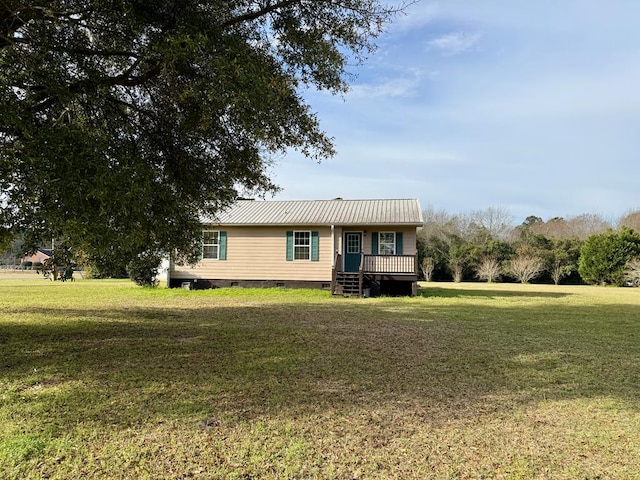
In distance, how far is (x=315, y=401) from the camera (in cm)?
423

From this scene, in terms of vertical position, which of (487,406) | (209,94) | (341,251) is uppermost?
(209,94)

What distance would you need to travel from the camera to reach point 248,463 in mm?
2920

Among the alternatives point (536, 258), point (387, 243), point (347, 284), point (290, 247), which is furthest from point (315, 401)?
point (536, 258)

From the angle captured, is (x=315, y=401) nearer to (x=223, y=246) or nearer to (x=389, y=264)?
(x=389, y=264)

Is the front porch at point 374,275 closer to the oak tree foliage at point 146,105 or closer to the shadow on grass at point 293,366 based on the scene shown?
the shadow on grass at point 293,366

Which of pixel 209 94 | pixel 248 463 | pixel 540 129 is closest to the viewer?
pixel 248 463

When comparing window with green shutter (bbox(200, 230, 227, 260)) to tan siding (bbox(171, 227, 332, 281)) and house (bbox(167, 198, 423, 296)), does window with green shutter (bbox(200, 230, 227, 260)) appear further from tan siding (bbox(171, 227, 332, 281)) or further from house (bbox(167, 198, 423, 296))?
tan siding (bbox(171, 227, 332, 281))

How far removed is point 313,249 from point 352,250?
1571 millimetres

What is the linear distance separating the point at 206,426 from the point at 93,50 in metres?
5.22

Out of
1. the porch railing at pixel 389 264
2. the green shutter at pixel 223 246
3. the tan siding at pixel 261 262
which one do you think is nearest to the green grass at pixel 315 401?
the porch railing at pixel 389 264

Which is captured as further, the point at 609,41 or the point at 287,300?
the point at 287,300

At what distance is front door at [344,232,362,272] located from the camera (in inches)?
691

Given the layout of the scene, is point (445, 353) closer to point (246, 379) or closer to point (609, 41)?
point (246, 379)

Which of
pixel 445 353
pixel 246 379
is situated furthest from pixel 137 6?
pixel 445 353
